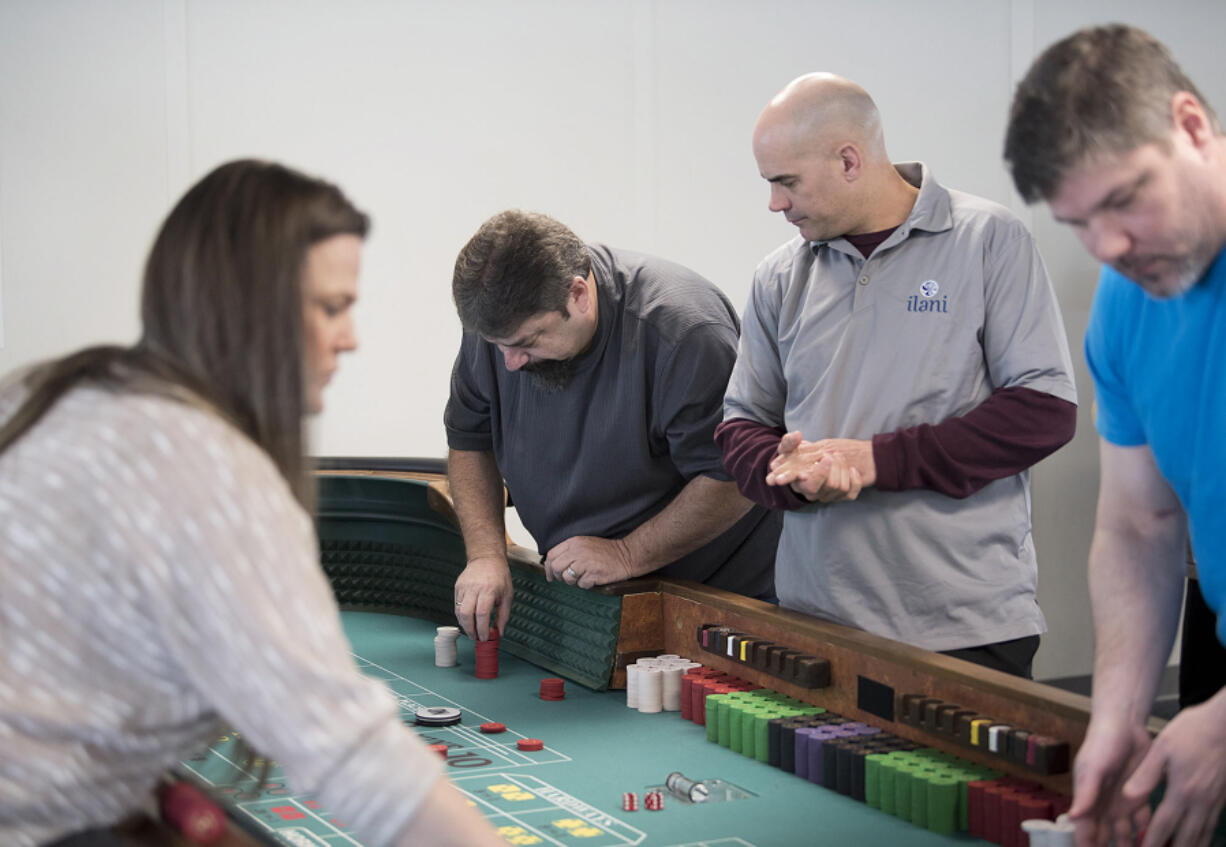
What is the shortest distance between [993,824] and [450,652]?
5.07ft

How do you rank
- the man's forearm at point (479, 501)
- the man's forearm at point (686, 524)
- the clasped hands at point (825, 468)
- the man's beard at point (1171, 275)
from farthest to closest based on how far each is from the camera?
the man's forearm at point (479, 501)
the man's forearm at point (686, 524)
the clasped hands at point (825, 468)
the man's beard at point (1171, 275)

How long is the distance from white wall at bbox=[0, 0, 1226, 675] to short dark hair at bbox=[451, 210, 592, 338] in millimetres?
2496

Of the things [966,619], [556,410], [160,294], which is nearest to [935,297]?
[966,619]

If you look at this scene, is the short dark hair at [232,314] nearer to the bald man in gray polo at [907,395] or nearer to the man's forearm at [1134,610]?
the man's forearm at [1134,610]

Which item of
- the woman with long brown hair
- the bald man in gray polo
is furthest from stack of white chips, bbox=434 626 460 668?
the woman with long brown hair

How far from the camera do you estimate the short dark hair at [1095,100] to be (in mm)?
1410

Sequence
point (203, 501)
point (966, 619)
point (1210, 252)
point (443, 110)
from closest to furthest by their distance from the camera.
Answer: point (203, 501)
point (1210, 252)
point (966, 619)
point (443, 110)

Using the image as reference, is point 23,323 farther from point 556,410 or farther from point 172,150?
point 556,410

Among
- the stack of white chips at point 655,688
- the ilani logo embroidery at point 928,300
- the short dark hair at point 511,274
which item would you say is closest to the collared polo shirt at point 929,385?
the ilani logo embroidery at point 928,300

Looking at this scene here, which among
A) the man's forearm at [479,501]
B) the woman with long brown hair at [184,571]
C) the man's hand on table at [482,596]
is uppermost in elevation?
the woman with long brown hair at [184,571]

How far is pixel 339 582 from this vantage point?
3.96 metres

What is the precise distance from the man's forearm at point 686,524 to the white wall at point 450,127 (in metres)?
2.57

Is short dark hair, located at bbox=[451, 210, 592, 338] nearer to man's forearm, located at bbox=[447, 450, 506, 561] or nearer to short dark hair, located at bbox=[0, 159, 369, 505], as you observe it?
man's forearm, located at bbox=[447, 450, 506, 561]

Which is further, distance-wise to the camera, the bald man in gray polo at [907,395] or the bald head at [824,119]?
the bald head at [824,119]
